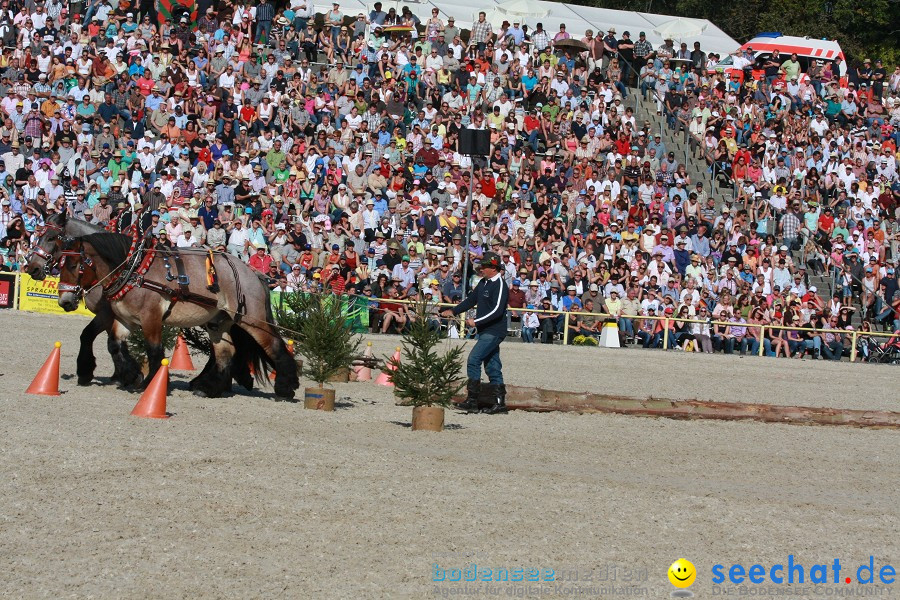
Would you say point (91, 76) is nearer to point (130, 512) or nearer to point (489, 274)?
point (489, 274)

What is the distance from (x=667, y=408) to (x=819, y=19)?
46631 millimetres

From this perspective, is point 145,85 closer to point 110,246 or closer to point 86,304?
point 86,304

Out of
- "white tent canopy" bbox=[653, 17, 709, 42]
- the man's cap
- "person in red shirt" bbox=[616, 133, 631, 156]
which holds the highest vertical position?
"white tent canopy" bbox=[653, 17, 709, 42]

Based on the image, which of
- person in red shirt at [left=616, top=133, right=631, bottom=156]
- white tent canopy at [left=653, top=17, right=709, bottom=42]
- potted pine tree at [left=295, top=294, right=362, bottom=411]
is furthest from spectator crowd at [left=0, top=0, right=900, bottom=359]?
potted pine tree at [left=295, top=294, right=362, bottom=411]

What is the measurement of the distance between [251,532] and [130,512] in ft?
2.85

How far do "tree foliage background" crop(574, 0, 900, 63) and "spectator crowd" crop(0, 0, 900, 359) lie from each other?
22740 millimetres

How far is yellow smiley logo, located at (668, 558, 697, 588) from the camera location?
22.3ft

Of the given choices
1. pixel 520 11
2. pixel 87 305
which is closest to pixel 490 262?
pixel 87 305

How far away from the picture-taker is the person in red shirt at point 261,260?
23.6 meters

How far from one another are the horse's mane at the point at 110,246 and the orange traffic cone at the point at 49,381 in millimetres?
1068

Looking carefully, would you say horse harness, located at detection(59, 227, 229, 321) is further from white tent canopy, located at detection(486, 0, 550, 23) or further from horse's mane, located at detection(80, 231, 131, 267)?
white tent canopy, located at detection(486, 0, 550, 23)

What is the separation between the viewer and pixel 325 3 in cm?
3550

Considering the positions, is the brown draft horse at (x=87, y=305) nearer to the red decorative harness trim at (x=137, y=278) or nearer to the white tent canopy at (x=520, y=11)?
the red decorative harness trim at (x=137, y=278)

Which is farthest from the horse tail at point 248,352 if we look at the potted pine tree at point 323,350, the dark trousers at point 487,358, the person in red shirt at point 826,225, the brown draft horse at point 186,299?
the person in red shirt at point 826,225
